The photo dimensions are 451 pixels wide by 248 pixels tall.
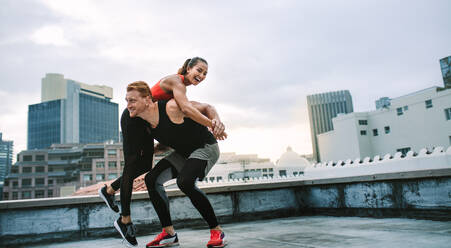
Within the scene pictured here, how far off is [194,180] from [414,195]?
266 centimetres

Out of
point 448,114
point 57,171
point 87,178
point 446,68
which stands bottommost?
point 87,178

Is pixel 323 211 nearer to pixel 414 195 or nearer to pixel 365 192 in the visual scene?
pixel 365 192

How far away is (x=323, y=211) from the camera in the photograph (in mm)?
5000

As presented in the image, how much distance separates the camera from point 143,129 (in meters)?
2.85

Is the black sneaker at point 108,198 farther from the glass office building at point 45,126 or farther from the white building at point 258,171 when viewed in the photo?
the glass office building at point 45,126

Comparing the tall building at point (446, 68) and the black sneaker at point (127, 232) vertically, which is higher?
the tall building at point (446, 68)

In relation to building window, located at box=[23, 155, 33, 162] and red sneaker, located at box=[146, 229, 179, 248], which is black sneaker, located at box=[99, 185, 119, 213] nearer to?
red sneaker, located at box=[146, 229, 179, 248]

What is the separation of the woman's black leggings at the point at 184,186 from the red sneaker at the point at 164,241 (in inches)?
3.7

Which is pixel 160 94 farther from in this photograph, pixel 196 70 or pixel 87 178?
pixel 87 178

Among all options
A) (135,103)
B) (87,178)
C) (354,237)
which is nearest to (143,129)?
(135,103)

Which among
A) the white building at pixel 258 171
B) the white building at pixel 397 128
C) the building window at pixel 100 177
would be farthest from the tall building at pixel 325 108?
the building window at pixel 100 177

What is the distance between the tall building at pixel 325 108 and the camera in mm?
155375

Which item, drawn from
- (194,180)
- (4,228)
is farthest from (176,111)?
(4,228)

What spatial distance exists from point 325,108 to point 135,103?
Result: 162 m
